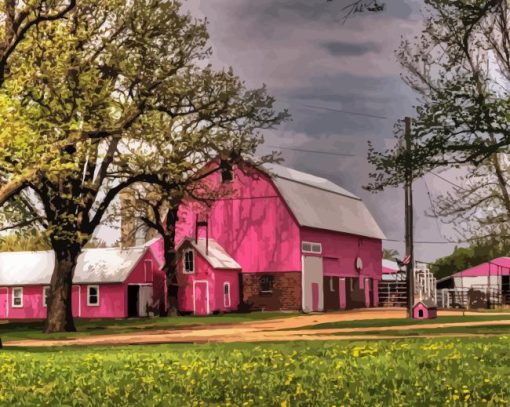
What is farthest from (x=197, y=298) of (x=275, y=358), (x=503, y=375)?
(x=503, y=375)

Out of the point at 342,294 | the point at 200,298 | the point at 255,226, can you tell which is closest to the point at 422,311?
the point at 200,298

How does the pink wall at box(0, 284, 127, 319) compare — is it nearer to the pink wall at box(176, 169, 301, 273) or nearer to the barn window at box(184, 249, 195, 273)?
the barn window at box(184, 249, 195, 273)

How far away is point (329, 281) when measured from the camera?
64.6m

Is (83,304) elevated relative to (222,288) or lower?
lower

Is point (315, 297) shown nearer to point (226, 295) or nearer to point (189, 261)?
point (226, 295)

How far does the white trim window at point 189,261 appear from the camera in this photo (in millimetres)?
59875

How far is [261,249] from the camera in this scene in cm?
6147

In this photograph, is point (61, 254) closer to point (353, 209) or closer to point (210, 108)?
point (210, 108)

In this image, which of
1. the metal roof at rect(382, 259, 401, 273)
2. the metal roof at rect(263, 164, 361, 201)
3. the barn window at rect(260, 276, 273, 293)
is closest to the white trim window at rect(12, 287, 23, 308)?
the barn window at rect(260, 276, 273, 293)

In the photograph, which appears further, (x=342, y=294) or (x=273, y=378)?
(x=342, y=294)

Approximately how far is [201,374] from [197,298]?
4488 cm

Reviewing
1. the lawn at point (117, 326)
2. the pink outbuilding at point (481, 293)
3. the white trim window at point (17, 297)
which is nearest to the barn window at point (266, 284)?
the lawn at point (117, 326)

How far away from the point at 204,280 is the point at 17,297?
1553 centimetres

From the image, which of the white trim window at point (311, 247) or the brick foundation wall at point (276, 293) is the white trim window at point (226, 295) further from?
the white trim window at point (311, 247)
